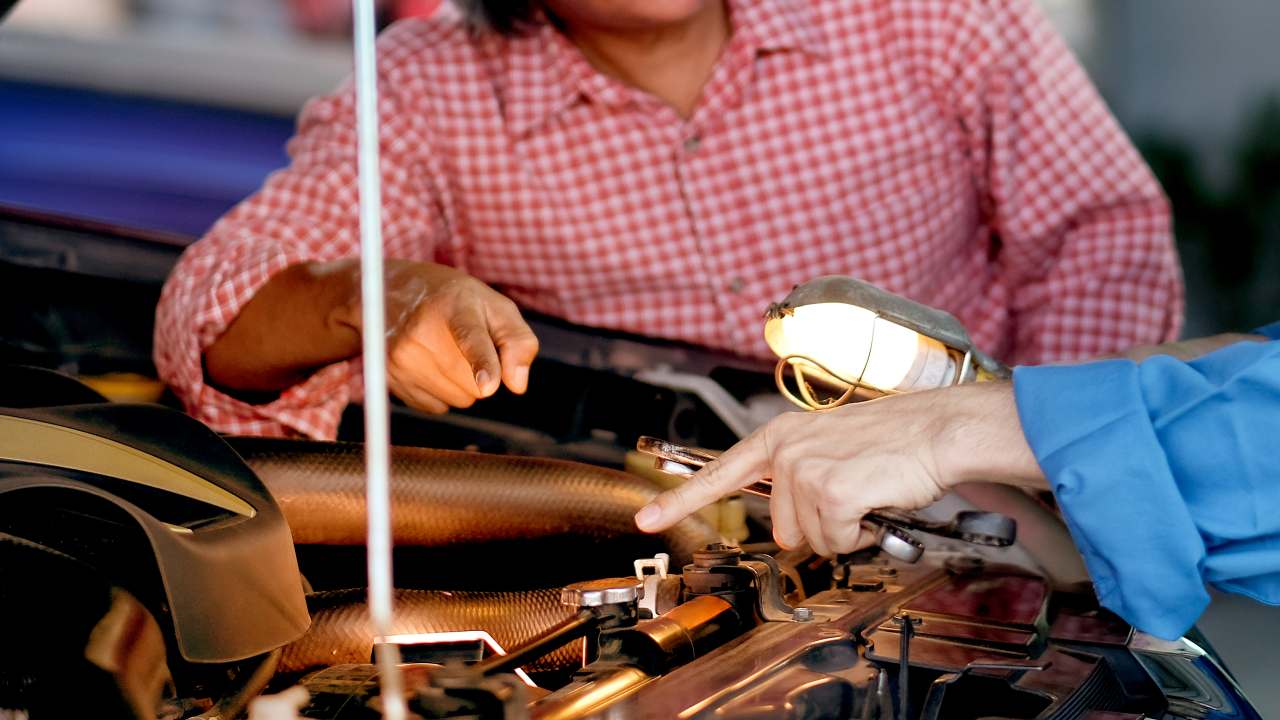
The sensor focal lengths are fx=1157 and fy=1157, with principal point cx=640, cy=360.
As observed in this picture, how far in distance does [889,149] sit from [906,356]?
0.86 metres

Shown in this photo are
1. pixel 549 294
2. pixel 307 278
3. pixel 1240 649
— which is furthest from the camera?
pixel 1240 649

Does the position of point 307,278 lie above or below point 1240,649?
above

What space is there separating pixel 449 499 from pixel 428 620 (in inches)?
7.0

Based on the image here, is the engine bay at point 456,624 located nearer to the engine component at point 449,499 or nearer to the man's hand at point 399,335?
the engine component at point 449,499

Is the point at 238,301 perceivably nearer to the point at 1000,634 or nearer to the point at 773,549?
the point at 773,549

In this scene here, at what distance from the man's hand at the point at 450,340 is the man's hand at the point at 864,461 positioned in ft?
0.75

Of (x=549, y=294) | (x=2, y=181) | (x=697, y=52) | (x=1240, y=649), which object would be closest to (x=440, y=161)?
(x=549, y=294)

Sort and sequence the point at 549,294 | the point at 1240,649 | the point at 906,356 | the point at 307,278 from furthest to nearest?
the point at 1240,649 → the point at 549,294 → the point at 307,278 → the point at 906,356

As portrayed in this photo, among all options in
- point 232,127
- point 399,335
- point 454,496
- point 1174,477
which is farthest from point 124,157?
point 1174,477

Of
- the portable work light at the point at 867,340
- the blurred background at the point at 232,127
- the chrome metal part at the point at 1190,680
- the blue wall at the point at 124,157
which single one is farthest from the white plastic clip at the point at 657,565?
the blue wall at the point at 124,157

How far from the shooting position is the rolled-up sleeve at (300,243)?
1.41 metres

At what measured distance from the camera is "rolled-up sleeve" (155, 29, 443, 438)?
141 cm

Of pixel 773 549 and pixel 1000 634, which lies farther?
pixel 773 549

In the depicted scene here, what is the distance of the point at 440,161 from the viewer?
182 centimetres
